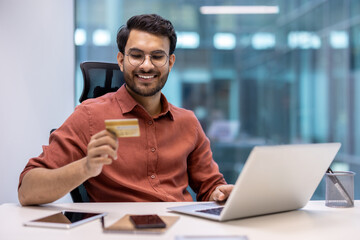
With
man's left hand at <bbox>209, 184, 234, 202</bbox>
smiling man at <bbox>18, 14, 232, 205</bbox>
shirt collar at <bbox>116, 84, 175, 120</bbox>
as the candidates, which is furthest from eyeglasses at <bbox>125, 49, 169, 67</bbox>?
man's left hand at <bbox>209, 184, 234, 202</bbox>

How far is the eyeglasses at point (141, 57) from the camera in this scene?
5.69 ft

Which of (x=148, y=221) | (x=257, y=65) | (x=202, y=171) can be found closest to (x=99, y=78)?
(x=202, y=171)

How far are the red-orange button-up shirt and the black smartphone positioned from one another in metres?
0.45

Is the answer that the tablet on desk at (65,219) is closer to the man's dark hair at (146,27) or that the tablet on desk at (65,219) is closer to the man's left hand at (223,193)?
the man's left hand at (223,193)

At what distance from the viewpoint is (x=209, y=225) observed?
1.12m

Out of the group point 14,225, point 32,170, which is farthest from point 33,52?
point 14,225

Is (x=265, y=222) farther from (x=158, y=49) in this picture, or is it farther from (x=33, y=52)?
(x=33, y=52)

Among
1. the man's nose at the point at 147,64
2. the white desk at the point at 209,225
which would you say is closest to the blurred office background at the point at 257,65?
the man's nose at the point at 147,64

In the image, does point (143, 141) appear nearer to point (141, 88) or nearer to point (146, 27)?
point (141, 88)

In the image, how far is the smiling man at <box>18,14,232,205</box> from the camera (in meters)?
1.56

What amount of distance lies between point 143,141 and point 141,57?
361 mm

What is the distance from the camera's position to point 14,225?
3.71 feet

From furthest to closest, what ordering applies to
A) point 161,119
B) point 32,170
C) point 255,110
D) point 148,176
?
1. point 255,110
2. point 161,119
3. point 148,176
4. point 32,170

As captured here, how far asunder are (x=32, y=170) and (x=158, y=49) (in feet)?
2.33
